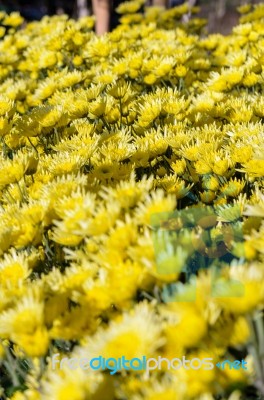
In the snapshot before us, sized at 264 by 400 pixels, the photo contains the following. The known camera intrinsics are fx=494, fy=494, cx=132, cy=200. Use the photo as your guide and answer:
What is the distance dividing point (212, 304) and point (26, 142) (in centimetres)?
152

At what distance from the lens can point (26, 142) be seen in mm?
2113

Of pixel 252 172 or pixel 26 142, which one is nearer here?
pixel 252 172

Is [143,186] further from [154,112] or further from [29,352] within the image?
[154,112]

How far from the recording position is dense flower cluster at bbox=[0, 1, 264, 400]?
0.75m

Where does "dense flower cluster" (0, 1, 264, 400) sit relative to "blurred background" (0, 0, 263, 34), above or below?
above

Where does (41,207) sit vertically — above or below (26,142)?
above

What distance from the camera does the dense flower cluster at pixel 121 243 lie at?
0.75 meters

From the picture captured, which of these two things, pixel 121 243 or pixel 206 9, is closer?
pixel 121 243

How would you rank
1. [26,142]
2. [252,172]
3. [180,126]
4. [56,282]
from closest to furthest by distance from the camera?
1. [56,282]
2. [252,172]
3. [180,126]
4. [26,142]

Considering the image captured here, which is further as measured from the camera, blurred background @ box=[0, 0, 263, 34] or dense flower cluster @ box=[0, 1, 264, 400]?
blurred background @ box=[0, 0, 263, 34]

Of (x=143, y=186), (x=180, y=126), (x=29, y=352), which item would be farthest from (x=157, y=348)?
(x=180, y=126)

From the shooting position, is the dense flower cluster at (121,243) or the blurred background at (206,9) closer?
the dense flower cluster at (121,243)

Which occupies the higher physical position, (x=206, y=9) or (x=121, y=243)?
(x=121, y=243)

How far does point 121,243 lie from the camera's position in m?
0.91
